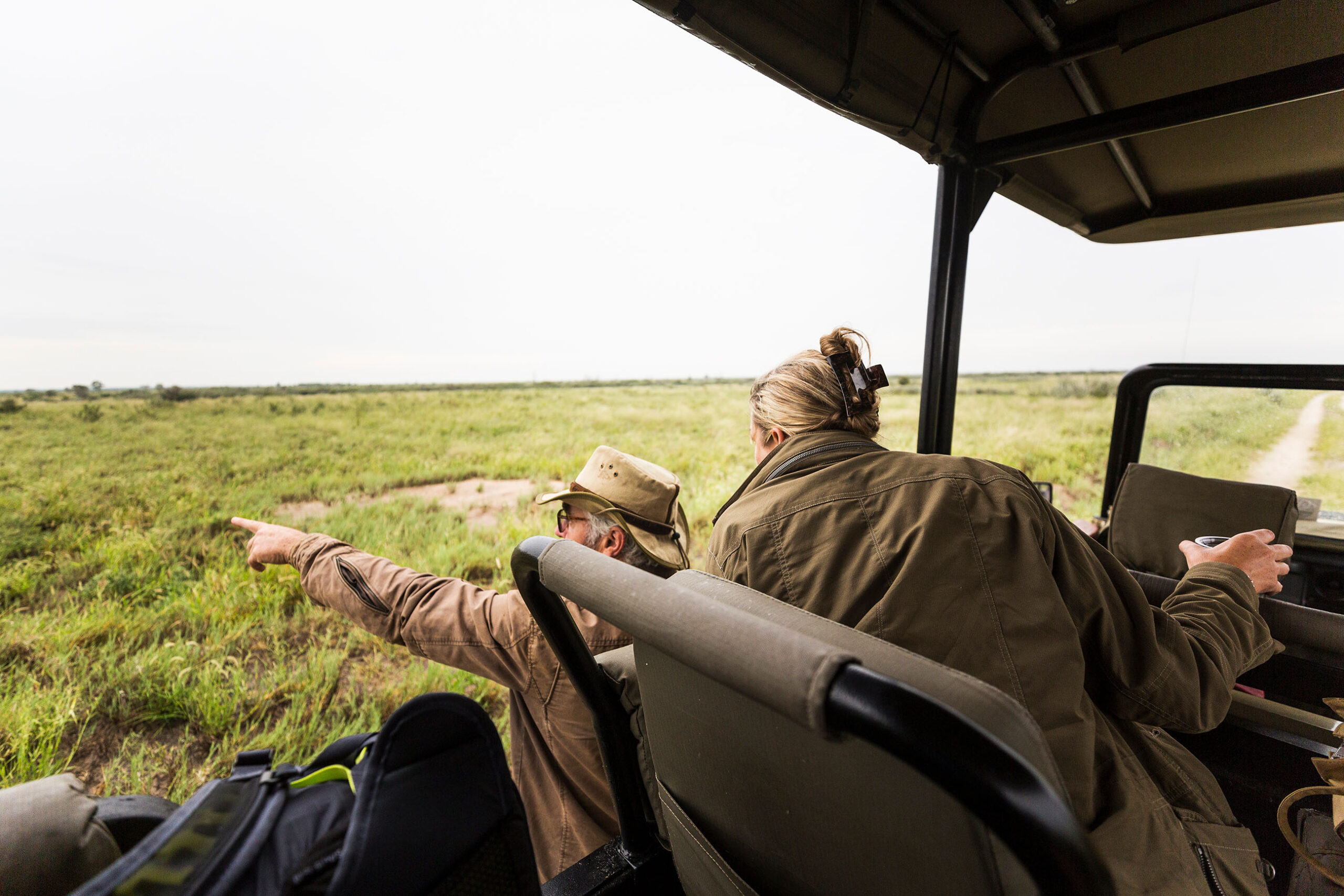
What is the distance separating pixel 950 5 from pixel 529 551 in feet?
5.34

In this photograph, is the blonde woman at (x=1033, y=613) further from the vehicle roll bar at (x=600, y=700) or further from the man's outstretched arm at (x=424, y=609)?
the man's outstretched arm at (x=424, y=609)

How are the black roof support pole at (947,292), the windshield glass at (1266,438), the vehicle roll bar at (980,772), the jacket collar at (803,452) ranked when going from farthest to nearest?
the windshield glass at (1266,438) < the black roof support pole at (947,292) < the jacket collar at (803,452) < the vehicle roll bar at (980,772)

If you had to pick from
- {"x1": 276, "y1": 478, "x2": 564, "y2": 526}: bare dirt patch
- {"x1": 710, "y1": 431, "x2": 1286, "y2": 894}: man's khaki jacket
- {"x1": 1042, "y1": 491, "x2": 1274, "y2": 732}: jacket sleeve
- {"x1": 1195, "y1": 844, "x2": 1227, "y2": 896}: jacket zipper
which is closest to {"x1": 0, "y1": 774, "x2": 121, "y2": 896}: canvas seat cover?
{"x1": 710, "y1": 431, "x2": 1286, "y2": 894}: man's khaki jacket

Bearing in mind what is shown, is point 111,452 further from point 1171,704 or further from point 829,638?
point 1171,704

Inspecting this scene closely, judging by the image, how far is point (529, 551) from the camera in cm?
77

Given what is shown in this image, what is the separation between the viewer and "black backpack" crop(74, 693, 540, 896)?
0.49 metres

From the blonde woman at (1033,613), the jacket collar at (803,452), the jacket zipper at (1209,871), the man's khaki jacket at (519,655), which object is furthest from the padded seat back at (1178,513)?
the man's khaki jacket at (519,655)

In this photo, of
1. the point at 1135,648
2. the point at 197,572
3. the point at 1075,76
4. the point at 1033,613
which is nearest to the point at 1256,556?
the point at 1135,648

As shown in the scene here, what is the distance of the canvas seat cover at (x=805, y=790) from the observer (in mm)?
404

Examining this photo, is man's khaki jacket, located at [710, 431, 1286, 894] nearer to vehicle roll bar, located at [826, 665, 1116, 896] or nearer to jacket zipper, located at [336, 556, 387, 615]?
vehicle roll bar, located at [826, 665, 1116, 896]

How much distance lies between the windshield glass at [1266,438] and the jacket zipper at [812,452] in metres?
2.05

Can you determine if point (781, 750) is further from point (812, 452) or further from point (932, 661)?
point (812, 452)

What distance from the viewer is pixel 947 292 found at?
215cm

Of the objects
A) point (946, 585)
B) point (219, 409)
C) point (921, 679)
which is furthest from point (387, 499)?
point (921, 679)
